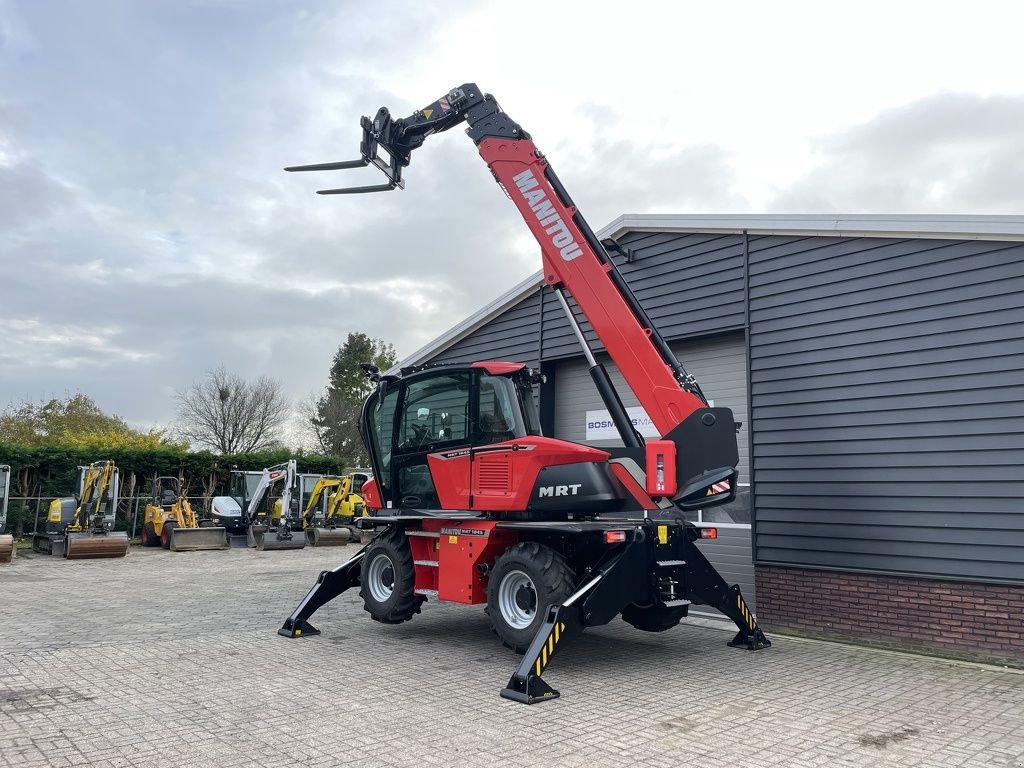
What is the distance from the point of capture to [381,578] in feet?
28.3

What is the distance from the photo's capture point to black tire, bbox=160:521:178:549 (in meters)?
19.9

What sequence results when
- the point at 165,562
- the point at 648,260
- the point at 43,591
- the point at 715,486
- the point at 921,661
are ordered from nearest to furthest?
the point at 715,486, the point at 921,661, the point at 648,260, the point at 43,591, the point at 165,562

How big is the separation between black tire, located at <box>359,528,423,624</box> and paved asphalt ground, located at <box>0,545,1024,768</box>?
0.95ft

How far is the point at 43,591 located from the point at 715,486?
33.6 ft

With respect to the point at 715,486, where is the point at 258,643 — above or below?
below

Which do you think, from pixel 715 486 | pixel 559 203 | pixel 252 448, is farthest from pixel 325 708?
pixel 252 448

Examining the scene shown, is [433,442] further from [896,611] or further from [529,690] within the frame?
[896,611]

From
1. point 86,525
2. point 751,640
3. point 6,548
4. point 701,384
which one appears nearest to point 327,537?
point 86,525

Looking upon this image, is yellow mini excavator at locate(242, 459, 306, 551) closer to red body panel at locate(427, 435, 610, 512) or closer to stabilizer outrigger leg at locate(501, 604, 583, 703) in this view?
red body panel at locate(427, 435, 610, 512)

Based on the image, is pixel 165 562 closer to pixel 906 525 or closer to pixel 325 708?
pixel 325 708

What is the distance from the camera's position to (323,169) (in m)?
8.61

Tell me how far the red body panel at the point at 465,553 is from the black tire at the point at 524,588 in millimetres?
212

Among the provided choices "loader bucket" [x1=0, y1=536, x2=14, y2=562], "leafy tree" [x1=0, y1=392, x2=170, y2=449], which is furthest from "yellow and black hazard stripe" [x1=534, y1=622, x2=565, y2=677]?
"leafy tree" [x1=0, y1=392, x2=170, y2=449]

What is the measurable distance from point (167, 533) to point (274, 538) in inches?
110
